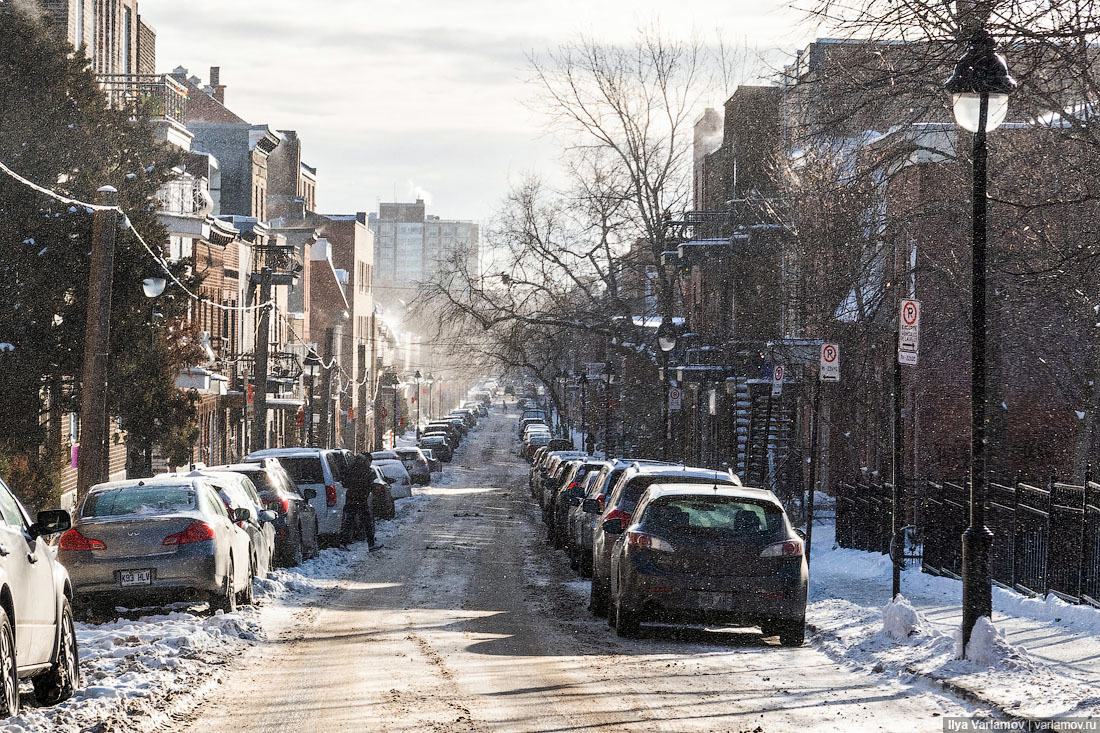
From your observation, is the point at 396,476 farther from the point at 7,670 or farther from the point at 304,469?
the point at 7,670

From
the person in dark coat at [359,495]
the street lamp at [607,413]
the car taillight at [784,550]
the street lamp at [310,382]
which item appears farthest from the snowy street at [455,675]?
the street lamp at [310,382]

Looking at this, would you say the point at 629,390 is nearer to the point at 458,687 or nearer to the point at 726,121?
the point at 726,121

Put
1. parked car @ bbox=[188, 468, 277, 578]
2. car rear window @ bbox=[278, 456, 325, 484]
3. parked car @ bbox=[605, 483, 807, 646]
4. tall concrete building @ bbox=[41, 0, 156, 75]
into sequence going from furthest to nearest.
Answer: tall concrete building @ bbox=[41, 0, 156, 75]
car rear window @ bbox=[278, 456, 325, 484]
parked car @ bbox=[188, 468, 277, 578]
parked car @ bbox=[605, 483, 807, 646]

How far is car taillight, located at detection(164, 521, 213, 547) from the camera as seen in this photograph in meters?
15.5

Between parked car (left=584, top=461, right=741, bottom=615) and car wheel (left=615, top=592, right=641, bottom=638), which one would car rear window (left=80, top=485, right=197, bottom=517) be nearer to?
parked car (left=584, top=461, right=741, bottom=615)

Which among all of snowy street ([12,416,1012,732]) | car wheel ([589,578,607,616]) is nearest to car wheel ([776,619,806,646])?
snowy street ([12,416,1012,732])

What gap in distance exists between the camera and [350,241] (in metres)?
99.8

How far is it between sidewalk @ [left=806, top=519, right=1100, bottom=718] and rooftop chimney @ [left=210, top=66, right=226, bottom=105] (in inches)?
2727

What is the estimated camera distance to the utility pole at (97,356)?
22078 millimetres

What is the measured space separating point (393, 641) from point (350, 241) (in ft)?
287

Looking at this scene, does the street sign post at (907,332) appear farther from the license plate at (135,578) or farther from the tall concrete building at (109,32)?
the tall concrete building at (109,32)

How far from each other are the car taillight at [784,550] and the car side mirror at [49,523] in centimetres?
650

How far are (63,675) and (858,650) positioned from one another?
676 cm

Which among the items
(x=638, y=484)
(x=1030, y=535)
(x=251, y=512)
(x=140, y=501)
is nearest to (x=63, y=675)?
(x=140, y=501)
